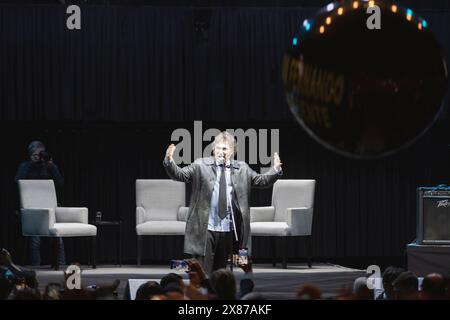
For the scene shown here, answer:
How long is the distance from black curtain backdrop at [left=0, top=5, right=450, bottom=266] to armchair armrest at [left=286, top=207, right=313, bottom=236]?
1.60 metres

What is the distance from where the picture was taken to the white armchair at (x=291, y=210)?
820 centimetres

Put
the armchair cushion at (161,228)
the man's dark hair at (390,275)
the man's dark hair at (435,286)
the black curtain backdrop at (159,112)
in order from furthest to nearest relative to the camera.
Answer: the black curtain backdrop at (159,112)
the armchair cushion at (161,228)
the man's dark hair at (390,275)
the man's dark hair at (435,286)

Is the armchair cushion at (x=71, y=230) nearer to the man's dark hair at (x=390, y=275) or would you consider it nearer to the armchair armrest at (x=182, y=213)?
the armchair armrest at (x=182, y=213)

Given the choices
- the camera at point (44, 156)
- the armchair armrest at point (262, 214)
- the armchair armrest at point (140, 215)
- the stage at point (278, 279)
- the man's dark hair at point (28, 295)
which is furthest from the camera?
the camera at point (44, 156)

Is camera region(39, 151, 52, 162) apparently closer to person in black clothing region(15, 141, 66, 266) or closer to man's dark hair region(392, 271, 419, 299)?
person in black clothing region(15, 141, 66, 266)

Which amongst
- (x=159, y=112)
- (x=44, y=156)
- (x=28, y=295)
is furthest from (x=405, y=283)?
(x=159, y=112)

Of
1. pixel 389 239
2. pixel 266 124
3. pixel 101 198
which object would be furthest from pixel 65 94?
pixel 389 239

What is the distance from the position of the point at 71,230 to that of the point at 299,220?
2226 mm

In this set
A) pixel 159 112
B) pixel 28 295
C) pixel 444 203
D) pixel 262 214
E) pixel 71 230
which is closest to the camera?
pixel 28 295

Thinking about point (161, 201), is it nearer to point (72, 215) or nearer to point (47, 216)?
point (72, 215)

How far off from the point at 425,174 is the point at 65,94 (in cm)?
440

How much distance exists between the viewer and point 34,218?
26.5 feet

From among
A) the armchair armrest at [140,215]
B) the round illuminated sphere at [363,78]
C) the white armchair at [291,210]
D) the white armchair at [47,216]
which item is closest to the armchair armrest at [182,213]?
the armchair armrest at [140,215]

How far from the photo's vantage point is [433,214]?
7.29m
